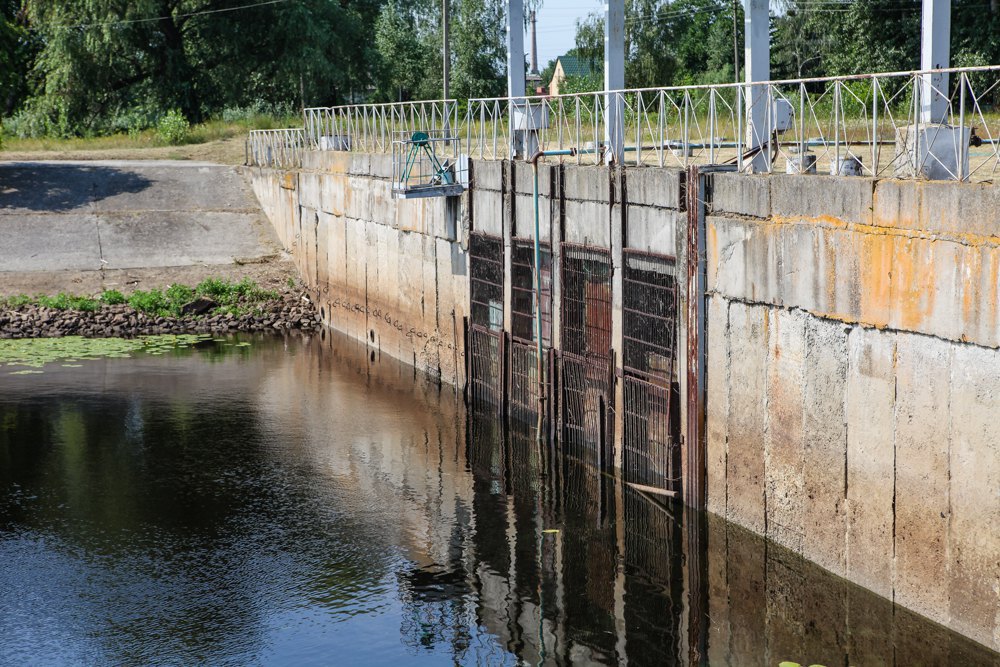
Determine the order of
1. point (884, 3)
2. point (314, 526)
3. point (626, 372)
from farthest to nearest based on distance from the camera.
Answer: point (884, 3) < point (626, 372) < point (314, 526)

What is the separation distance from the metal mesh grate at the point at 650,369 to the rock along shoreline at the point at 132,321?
52.8 feet

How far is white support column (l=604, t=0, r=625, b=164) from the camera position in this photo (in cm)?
1819

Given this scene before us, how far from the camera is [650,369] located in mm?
16891

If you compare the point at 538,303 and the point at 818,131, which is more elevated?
the point at 818,131

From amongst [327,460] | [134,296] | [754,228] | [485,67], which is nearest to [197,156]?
[134,296]

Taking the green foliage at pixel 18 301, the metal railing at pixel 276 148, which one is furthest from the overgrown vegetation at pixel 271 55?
the green foliage at pixel 18 301

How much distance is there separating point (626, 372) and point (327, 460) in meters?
5.19

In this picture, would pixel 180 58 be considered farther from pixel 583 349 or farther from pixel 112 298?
pixel 583 349

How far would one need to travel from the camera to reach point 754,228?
14.4 metres

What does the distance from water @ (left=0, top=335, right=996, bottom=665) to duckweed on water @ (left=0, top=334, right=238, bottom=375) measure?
17.0ft

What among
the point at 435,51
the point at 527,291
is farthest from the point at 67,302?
the point at 435,51

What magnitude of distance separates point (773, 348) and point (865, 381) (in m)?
1.68

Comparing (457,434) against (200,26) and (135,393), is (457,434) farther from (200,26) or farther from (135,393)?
(200,26)

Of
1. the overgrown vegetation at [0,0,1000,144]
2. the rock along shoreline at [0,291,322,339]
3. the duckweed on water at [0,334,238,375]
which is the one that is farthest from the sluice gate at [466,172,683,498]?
the overgrown vegetation at [0,0,1000,144]
